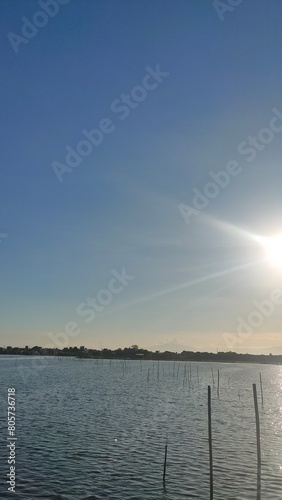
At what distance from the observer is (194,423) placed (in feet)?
167

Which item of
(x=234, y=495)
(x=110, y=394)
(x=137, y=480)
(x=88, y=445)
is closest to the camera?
(x=234, y=495)

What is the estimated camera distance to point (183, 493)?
85.6 ft

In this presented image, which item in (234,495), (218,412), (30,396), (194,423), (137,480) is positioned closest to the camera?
(234,495)

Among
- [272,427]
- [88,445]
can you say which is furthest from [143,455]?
[272,427]

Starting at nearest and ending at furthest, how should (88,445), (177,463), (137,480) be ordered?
(137,480) → (177,463) → (88,445)

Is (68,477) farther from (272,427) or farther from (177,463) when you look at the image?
(272,427)

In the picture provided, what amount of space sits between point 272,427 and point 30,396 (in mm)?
40073

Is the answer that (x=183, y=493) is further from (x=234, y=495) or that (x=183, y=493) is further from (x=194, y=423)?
(x=194, y=423)

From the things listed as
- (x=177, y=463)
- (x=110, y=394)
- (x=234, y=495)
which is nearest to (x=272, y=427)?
(x=177, y=463)

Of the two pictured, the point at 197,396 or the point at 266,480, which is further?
the point at 197,396

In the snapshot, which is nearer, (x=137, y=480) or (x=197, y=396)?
(x=137, y=480)

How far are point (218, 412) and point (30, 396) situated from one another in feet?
104

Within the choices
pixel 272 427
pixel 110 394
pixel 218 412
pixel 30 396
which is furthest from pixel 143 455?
pixel 110 394

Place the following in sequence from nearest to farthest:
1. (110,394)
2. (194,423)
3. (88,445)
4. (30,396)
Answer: (88,445) → (194,423) → (30,396) → (110,394)
